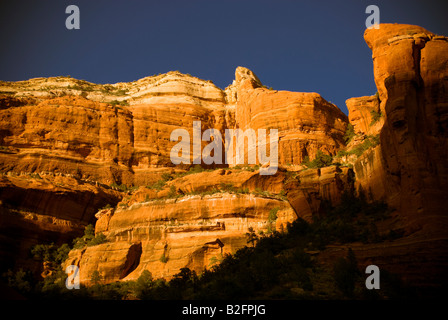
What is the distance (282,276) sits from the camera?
87.5 feet

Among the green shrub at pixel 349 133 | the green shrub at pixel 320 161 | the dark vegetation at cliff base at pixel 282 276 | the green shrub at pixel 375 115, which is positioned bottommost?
the dark vegetation at cliff base at pixel 282 276

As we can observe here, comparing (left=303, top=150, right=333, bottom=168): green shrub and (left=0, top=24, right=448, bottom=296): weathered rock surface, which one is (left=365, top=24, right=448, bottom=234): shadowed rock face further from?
(left=303, top=150, right=333, bottom=168): green shrub

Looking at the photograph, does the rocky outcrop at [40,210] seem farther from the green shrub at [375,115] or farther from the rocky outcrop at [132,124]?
the green shrub at [375,115]

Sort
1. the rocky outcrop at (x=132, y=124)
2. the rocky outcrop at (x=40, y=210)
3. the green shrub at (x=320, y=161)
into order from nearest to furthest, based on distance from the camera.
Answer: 1. the rocky outcrop at (x=40, y=210)
2. the green shrub at (x=320, y=161)
3. the rocky outcrop at (x=132, y=124)

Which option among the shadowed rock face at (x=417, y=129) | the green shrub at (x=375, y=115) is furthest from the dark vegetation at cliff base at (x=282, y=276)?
the green shrub at (x=375, y=115)

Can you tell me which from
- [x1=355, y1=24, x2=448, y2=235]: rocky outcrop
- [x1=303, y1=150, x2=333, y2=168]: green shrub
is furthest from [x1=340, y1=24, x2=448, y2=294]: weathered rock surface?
[x1=303, y1=150, x2=333, y2=168]: green shrub

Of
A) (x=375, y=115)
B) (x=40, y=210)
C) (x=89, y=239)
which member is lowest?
(x=89, y=239)

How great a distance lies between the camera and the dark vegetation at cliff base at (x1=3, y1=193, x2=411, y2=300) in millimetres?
24344

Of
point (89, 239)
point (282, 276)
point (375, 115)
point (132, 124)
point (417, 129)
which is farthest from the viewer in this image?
point (132, 124)

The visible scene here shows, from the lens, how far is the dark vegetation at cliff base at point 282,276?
2434cm

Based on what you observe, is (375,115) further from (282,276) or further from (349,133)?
(282,276)

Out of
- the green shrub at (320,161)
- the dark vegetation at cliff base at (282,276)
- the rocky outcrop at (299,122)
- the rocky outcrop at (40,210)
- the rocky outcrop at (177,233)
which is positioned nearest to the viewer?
the dark vegetation at cliff base at (282,276)

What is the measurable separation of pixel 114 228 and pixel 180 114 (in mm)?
24869

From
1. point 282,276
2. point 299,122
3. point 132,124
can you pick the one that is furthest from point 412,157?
point 132,124
